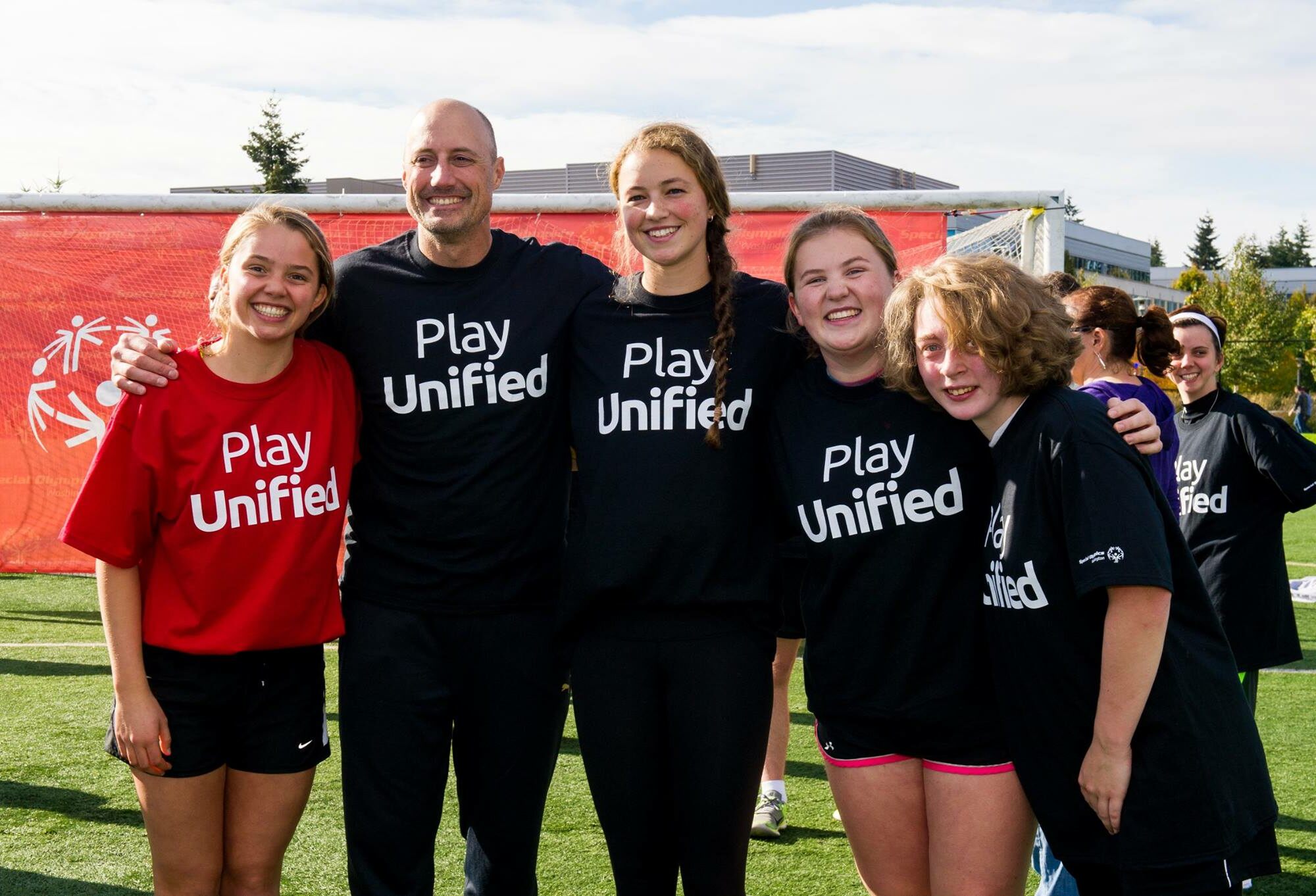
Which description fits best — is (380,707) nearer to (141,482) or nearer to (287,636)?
(287,636)

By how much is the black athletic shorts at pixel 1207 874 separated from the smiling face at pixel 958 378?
85 cm

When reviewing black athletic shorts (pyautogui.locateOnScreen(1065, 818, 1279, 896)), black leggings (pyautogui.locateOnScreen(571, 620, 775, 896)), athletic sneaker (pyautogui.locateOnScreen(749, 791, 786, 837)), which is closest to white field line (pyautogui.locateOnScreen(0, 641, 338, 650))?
athletic sneaker (pyautogui.locateOnScreen(749, 791, 786, 837))

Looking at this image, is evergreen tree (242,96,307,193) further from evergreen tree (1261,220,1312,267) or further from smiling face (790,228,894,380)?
evergreen tree (1261,220,1312,267)

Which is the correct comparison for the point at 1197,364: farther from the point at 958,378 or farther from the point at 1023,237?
the point at 958,378

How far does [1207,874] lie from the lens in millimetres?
2010

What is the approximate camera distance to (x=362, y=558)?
2.78 m

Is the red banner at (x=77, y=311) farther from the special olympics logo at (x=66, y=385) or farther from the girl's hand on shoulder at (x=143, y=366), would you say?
the girl's hand on shoulder at (x=143, y=366)

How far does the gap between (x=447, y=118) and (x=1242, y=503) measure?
12.0 feet

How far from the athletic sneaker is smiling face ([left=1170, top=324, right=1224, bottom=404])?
2496 mm

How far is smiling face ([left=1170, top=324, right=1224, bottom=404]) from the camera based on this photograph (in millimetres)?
4805

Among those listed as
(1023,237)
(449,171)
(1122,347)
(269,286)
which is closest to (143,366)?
(269,286)

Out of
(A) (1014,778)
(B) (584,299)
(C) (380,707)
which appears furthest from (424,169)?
(A) (1014,778)

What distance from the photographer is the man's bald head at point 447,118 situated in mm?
2791

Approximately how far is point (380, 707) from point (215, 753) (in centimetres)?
38
